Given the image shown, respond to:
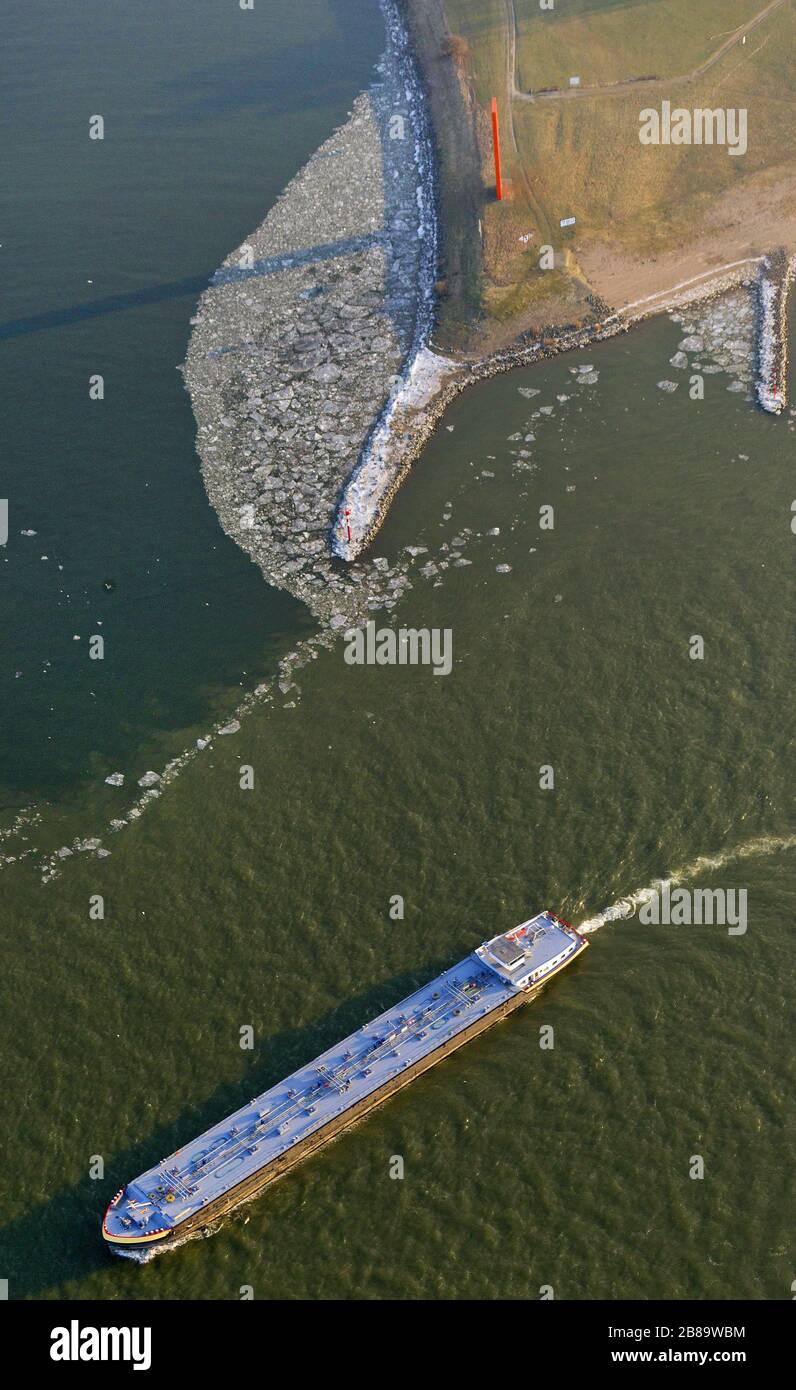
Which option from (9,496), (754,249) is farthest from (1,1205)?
(754,249)

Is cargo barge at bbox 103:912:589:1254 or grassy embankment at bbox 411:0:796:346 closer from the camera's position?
cargo barge at bbox 103:912:589:1254

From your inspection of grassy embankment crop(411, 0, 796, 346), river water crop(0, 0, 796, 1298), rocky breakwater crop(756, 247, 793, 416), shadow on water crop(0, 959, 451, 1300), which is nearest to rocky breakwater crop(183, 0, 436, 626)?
river water crop(0, 0, 796, 1298)

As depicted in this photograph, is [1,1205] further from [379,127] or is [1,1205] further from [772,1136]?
[379,127]

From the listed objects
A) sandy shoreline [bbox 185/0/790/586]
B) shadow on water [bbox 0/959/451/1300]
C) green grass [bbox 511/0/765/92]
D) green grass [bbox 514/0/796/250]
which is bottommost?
shadow on water [bbox 0/959/451/1300]

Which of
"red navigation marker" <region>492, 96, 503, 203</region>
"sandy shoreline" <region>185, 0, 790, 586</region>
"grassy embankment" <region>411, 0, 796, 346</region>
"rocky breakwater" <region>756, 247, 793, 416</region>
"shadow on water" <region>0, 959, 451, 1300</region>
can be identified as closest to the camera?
"shadow on water" <region>0, 959, 451, 1300</region>

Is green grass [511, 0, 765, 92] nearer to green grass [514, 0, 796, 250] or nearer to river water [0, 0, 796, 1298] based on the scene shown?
green grass [514, 0, 796, 250]

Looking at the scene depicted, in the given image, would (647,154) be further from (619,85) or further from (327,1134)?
(327,1134)

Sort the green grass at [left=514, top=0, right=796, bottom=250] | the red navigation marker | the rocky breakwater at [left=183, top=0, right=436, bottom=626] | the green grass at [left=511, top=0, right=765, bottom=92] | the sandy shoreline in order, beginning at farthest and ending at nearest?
the green grass at [left=511, top=0, right=765, bottom=92]
the green grass at [left=514, top=0, right=796, bottom=250]
the red navigation marker
the sandy shoreline
the rocky breakwater at [left=183, top=0, right=436, bottom=626]
